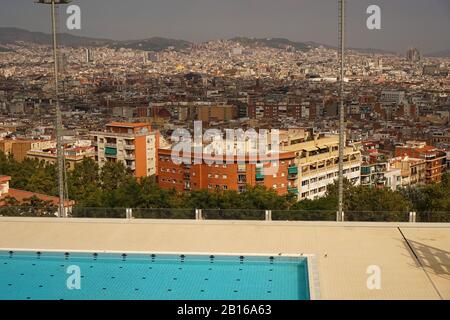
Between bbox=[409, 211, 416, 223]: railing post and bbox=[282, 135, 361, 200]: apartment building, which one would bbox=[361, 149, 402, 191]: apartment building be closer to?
bbox=[282, 135, 361, 200]: apartment building

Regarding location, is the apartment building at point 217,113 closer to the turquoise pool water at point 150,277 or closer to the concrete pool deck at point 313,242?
the concrete pool deck at point 313,242

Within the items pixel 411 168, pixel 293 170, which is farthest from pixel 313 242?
pixel 411 168

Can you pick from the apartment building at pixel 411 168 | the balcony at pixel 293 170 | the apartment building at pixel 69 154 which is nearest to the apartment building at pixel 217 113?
the apartment building at pixel 69 154

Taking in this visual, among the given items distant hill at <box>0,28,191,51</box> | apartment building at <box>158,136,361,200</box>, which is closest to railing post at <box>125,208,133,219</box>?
apartment building at <box>158,136,361,200</box>

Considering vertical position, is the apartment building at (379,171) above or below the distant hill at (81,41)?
below

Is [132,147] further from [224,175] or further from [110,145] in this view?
[224,175]

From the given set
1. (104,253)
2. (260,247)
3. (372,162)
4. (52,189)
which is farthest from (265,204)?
(372,162)
